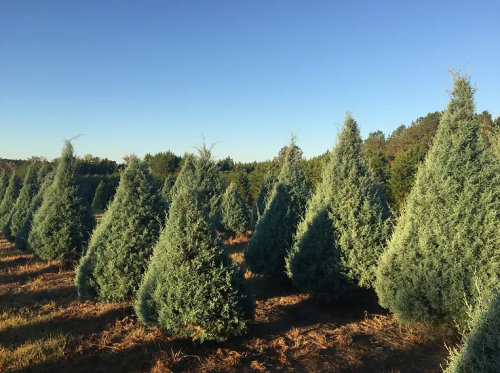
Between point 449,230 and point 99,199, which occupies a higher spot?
point 99,199

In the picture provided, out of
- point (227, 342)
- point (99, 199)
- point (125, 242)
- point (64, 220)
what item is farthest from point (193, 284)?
point (99, 199)

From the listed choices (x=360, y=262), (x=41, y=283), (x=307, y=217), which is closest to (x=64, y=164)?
(x=41, y=283)

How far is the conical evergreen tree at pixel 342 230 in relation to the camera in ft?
23.7

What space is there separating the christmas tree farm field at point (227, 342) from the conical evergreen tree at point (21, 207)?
9.90 metres

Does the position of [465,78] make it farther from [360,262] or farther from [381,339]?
[381,339]

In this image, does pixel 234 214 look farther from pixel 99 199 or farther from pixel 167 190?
pixel 99 199

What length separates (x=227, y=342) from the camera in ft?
18.0

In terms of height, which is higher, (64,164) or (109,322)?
(64,164)

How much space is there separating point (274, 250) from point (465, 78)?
5.94 m

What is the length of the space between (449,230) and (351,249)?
2156 mm

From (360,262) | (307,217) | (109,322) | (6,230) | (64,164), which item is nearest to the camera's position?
(109,322)

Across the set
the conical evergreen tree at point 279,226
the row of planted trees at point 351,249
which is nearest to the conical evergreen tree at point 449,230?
the row of planted trees at point 351,249

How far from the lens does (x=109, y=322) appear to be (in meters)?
6.41

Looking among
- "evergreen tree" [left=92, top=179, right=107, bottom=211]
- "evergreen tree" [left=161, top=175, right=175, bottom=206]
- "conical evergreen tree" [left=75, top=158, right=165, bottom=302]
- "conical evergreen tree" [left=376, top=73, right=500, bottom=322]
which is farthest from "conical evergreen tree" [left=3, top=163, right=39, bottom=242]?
"evergreen tree" [left=92, top=179, right=107, bottom=211]
